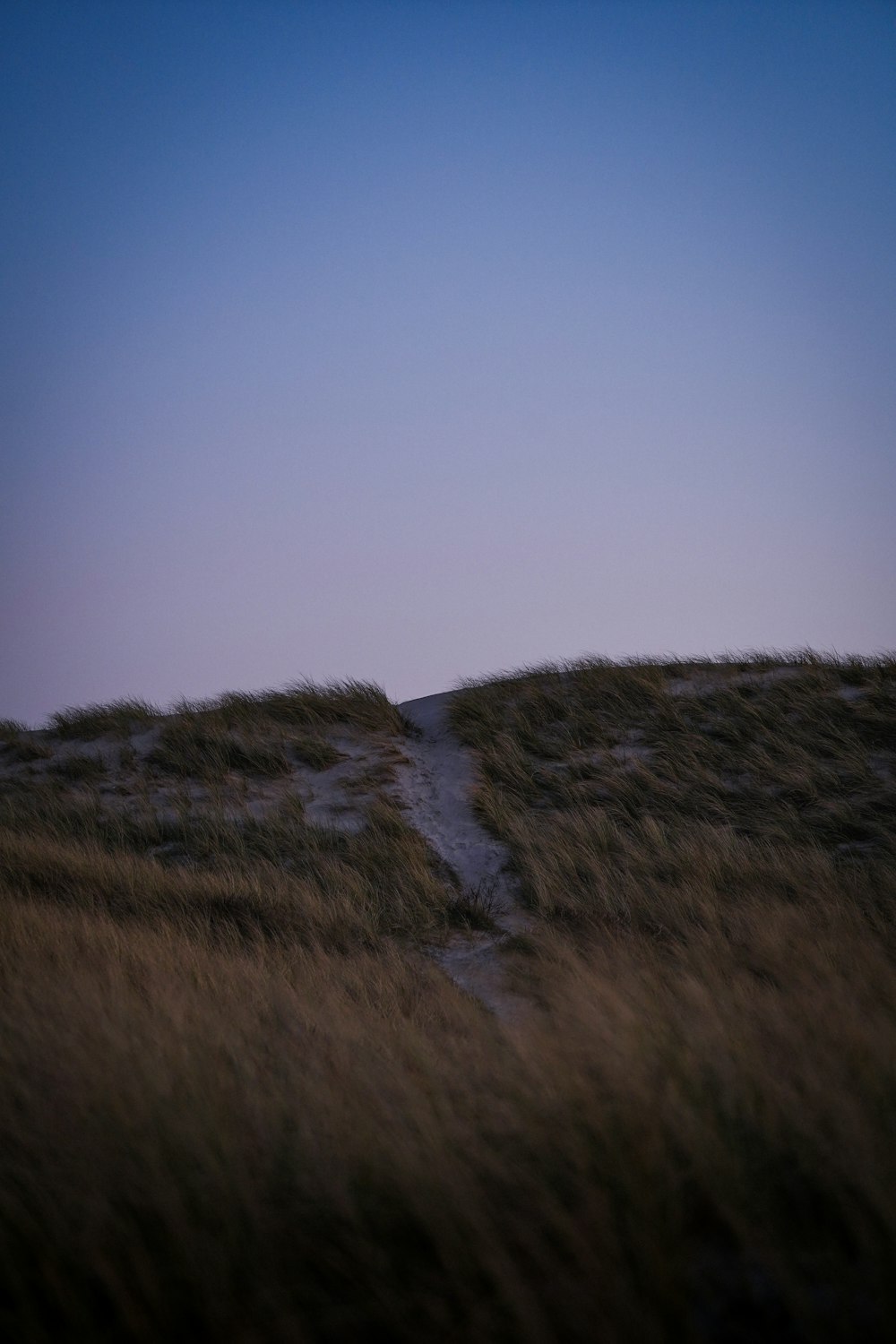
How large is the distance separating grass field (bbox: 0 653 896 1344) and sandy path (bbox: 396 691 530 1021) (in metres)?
0.29

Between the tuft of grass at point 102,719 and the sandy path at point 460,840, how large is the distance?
4421 mm

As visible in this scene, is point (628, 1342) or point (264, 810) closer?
point (628, 1342)

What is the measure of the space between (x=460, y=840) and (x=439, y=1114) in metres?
6.38

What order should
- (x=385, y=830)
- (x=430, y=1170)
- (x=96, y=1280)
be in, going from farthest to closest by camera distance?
1. (x=385, y=830)
2. (x=430, y=1170)
3. (x=96, y=1280)

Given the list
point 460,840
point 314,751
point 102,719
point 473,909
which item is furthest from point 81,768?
point 473,909

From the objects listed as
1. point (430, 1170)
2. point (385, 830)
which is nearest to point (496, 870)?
point (385, 830)

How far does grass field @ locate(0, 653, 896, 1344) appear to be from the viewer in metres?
1.42

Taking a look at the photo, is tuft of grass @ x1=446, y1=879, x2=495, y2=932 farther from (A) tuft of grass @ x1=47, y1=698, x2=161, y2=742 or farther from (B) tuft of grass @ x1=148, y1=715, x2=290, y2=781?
(A) tuft of grass @ x1=47, y1=698, x2=161, y2=742

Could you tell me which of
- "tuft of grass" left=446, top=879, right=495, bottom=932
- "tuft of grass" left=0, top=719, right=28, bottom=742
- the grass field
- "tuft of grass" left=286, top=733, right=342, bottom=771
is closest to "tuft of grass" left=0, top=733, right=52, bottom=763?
"tuft of grass" left=0, top=719, right=28, bottom=742

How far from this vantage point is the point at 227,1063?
8.34 ft

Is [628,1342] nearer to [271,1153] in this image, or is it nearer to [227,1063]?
[271,1153]

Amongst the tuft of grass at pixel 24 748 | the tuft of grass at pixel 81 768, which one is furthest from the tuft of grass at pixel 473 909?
the tuft of grass at pixel 24 748

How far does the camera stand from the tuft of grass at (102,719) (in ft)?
38.7

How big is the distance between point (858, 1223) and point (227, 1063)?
1.96 metres
